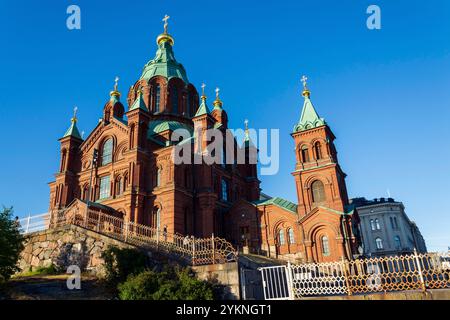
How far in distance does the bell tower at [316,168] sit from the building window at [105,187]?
62.5ft

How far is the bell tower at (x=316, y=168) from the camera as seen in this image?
1268 inches

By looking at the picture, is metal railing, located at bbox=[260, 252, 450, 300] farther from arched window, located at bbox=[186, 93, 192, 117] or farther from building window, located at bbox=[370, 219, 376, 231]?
building window, located at bbox=[370, 219, 376, 231]

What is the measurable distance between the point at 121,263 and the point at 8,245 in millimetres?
4750

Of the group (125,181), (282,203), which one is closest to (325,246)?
(282,203)

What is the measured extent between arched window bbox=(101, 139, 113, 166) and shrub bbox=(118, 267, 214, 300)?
22.7 metres

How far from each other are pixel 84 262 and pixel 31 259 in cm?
438

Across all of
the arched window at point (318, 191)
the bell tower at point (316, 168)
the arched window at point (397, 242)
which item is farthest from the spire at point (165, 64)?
the arched window at point (397, 242)

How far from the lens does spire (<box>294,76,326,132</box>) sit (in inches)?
1410

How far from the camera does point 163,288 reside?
1195 centimetres

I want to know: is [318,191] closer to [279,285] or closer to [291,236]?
[291,236]

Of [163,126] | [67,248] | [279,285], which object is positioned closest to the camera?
[279,285]

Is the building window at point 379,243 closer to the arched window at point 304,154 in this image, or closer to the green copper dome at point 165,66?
the arched window at point 304,154

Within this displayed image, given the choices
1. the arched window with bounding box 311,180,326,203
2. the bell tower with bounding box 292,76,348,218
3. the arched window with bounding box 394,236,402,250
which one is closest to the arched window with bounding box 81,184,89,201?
the bell tower with bounding box 292,76,348,218
